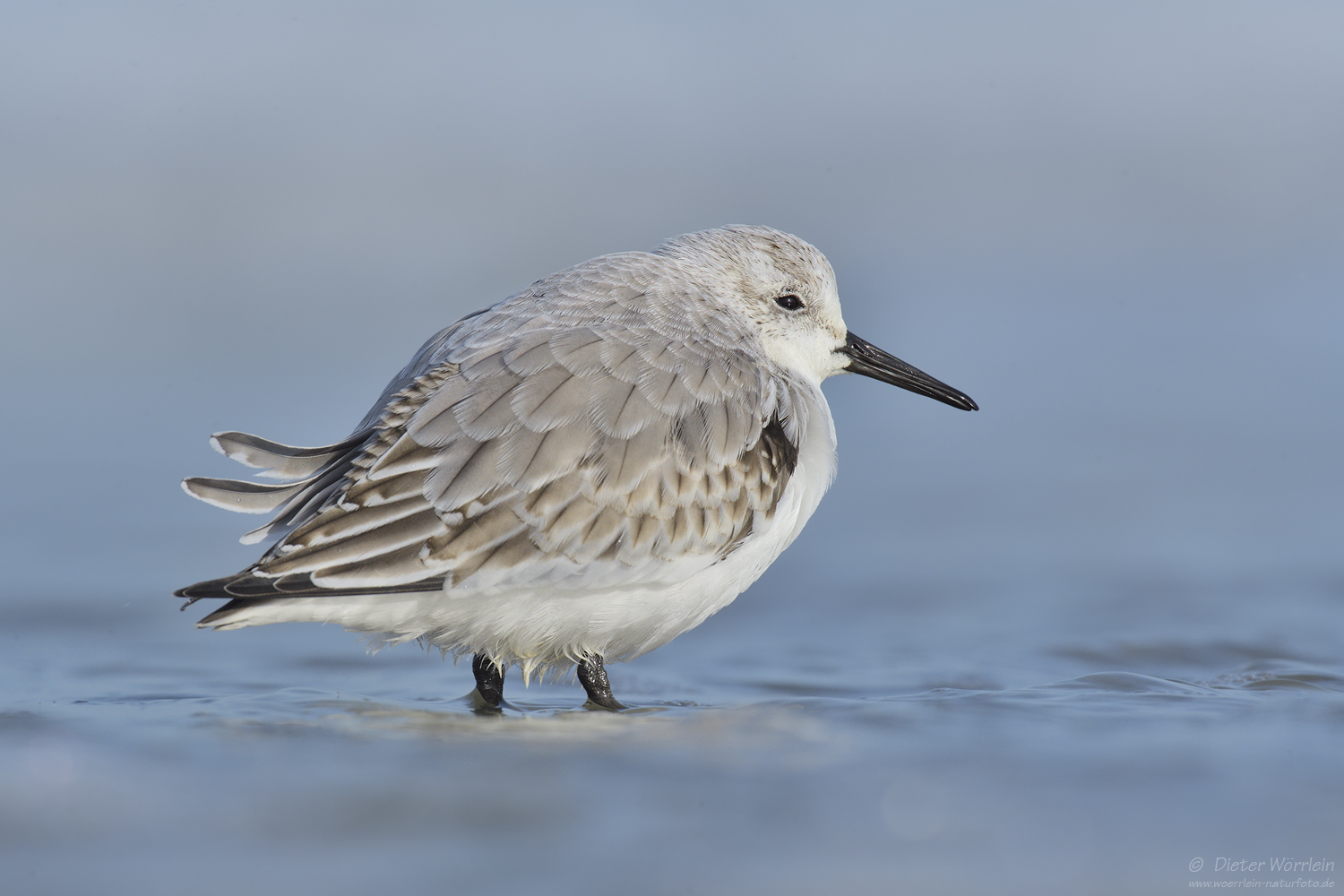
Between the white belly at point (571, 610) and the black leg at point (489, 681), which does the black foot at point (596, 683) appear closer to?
the white belly at point (571, 610)

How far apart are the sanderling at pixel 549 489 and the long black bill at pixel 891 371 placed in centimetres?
86

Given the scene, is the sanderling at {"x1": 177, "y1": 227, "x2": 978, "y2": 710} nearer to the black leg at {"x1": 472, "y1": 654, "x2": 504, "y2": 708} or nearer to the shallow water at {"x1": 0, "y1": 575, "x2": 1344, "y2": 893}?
the black leg at {"x1": 472, "y1": 654, "x2": 504, "y2": 708}

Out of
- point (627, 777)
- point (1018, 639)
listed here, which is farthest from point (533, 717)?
point (1018, 639)

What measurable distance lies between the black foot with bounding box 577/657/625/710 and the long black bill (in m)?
2.02

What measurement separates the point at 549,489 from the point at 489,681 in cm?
110

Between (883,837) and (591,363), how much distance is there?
2049 mm

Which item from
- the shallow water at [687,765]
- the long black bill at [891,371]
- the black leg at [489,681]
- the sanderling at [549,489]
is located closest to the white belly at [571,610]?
the sanderling at [549,489]

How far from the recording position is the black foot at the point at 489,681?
17.5 ft

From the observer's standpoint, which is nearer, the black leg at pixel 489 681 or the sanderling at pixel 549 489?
the sanderling at pixel 549 489

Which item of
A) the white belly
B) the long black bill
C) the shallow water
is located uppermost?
the long black bill

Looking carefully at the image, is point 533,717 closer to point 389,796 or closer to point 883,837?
point 389,796

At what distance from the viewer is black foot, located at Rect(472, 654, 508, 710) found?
5320 mm

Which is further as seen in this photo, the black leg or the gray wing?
the black leg

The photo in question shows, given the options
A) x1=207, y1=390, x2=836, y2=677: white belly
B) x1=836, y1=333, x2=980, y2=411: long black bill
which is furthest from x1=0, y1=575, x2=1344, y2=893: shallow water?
x1=836, y1=333, x2=980, y2=411: long black bill
